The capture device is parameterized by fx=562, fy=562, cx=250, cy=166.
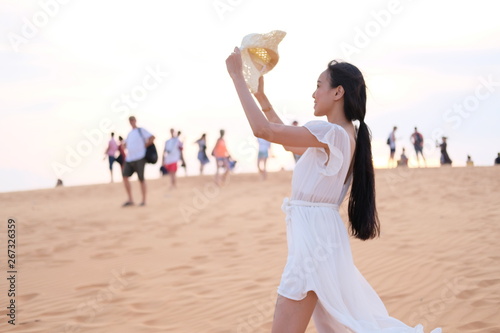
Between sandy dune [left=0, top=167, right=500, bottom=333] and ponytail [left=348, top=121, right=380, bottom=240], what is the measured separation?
217cm

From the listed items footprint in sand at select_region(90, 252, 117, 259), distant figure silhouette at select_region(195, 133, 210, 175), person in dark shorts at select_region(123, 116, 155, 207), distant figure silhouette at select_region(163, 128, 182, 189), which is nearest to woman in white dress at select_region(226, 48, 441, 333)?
footprint in sand at select_region(90, 252, 117, 259)

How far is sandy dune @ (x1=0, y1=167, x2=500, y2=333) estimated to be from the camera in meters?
5.26

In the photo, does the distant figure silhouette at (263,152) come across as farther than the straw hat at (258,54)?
Yes

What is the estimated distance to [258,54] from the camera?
3.19 meters

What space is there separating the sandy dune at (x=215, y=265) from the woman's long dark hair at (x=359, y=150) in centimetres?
221

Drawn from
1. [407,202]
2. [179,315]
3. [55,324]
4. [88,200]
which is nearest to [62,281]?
[55,324]

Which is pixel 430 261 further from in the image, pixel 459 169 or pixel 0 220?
pixel 459 169

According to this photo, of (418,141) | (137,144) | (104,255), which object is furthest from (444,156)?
(104,255)

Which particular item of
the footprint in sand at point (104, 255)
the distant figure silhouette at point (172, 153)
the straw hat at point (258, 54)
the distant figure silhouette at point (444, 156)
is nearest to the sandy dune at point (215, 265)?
the footprint in sand at point (104, 255)

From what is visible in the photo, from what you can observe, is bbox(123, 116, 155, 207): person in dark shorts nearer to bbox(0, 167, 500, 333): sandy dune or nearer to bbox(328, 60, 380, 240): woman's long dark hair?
bbox(0, 167, 500, 333): sandy dune

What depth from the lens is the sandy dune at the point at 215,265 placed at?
526 cm

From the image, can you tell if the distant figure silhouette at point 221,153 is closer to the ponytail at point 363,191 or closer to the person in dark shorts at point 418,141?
the person in dark shorts at point 418,141

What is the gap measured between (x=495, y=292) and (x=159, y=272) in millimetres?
3965

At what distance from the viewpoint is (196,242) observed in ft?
31.1
